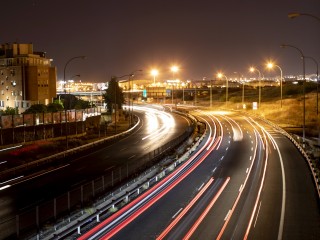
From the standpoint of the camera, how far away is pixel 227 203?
77.8 ft

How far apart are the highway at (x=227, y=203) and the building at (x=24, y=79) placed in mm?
58887

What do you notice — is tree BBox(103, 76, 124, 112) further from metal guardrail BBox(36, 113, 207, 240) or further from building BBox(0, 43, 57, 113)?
metal guardrail BBox(36, 113, 207, 240)

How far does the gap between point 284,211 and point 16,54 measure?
82.3 meters

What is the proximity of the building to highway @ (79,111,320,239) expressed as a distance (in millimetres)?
58887

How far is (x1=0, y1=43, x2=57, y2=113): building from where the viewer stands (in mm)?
90875

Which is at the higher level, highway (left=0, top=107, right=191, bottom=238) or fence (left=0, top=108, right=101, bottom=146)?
fence (left=0, top=108, right=101, bottom=146)

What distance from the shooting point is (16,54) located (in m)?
94.6

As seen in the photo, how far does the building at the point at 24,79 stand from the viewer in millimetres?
90875

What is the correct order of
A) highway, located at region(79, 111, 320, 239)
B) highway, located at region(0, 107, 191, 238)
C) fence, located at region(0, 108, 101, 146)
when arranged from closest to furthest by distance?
highway, located at region(79, 111, 320, 239), highway, located at region(0, 107, 191, 238), fence, located at region(0, 108, 101, 146)

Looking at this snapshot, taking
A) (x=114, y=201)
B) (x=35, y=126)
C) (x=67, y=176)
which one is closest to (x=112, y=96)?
(x=35, y=126)

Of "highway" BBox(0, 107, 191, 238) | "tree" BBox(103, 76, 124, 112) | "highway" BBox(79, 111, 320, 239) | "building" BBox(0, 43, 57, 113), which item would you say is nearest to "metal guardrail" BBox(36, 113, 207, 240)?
"highway" BBox(79, 111, 320, 239)

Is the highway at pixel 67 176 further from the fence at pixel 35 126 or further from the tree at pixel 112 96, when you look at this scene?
the tree at pixel 112 96

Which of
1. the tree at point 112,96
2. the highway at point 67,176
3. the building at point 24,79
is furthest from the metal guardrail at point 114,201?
the tree at point 112,96

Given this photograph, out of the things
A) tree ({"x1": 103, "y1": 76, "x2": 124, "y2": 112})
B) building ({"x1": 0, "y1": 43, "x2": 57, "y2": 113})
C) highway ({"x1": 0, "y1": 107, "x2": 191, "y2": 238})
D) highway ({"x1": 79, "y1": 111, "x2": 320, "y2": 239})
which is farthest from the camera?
tree ({"x1": 103, "y1": 76, "x2": 124, "y2": 112})
